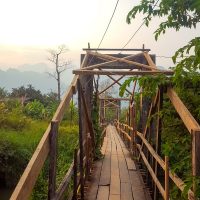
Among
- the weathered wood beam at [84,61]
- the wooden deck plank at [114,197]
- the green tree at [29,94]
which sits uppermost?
the green tree at [29,94]

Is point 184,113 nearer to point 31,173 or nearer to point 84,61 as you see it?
point 31,173

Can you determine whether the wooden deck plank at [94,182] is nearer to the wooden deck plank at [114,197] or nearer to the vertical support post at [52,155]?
the wooden deck plank at [114,197]

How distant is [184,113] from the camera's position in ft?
14.2

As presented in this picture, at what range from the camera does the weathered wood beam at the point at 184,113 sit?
3.83 meters

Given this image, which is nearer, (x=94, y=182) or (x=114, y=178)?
(x=94, y=182)

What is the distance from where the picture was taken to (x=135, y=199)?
6.93m

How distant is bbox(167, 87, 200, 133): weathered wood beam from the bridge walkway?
2.63 m

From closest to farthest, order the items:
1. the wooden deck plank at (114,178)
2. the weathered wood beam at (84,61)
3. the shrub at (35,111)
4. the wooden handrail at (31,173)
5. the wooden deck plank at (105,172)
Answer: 1. the wooden handrail at (31,173)
2. the wooden deck plank at (114,178)
3. the wooden deck plank at (105,172)
4. the weathered wood beam at (84,61)
5. the shrub at (35,111)

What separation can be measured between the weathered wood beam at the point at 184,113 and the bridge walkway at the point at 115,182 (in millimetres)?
2634

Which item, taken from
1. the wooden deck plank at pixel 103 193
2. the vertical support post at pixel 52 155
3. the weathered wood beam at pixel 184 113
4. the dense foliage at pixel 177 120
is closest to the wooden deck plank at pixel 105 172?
the wooden deck plank at pixel 103 193

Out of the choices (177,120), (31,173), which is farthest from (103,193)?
(31,173)

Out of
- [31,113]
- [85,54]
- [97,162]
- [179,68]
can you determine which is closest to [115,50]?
[85,54]

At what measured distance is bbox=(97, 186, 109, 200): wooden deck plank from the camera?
6977 millimetres

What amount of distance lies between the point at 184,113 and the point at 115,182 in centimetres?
439
